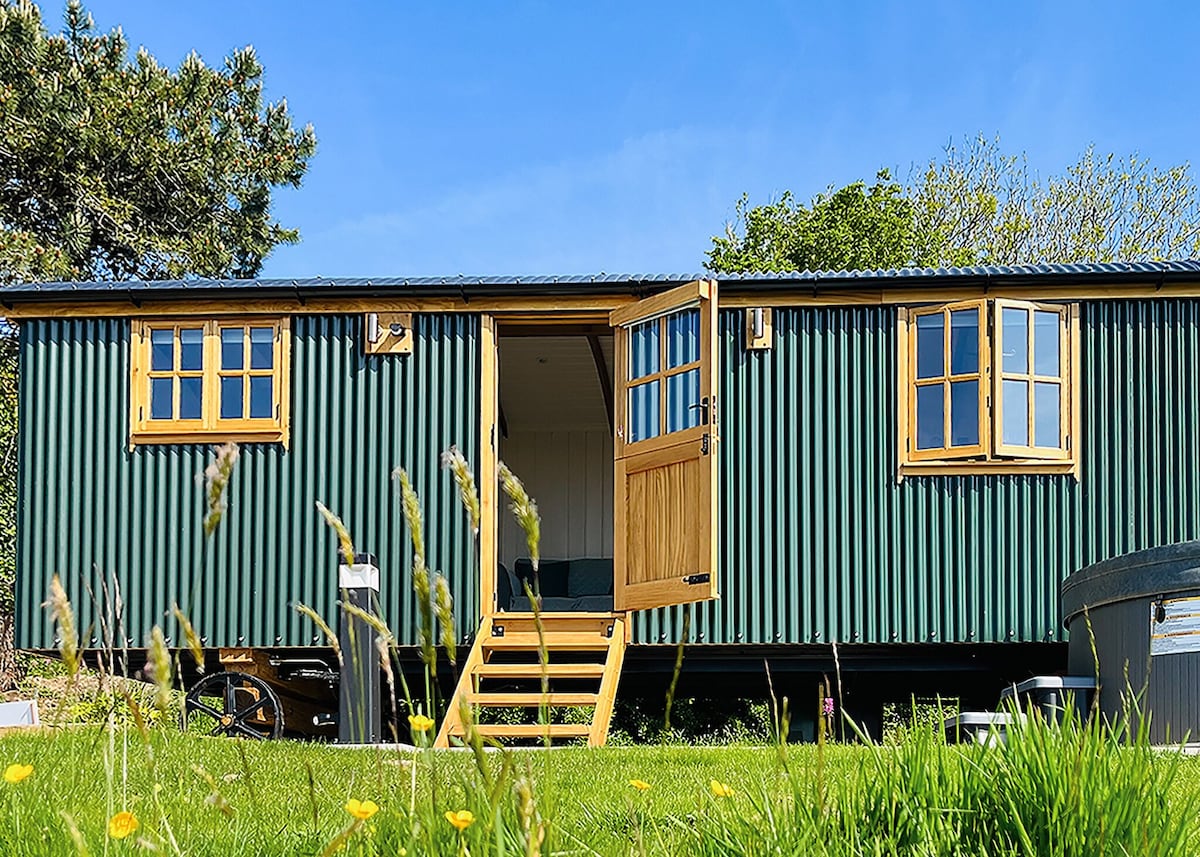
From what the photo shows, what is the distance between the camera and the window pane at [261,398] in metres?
10.0

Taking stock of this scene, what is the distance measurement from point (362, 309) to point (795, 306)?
2609mm

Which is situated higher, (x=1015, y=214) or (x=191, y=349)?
(x=1015, y=214)

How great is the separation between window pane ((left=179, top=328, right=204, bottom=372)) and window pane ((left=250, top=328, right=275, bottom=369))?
30cm

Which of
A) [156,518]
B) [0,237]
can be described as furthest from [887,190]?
→ [156,518]

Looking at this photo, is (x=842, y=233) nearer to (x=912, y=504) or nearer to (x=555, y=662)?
(x=912, y=504)

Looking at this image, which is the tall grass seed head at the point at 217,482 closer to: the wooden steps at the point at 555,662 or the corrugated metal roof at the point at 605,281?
the wooden steps at the point at 555,662

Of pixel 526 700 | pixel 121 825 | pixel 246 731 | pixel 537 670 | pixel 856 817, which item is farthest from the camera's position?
pixel 537 670

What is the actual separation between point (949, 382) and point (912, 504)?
2.45 feet

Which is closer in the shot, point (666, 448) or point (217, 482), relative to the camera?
point (217, 482)

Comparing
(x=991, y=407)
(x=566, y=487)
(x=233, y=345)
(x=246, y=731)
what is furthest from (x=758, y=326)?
(x=566, y=487)

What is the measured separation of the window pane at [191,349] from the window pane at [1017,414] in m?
4.75

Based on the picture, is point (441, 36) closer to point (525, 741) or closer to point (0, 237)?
point (0, 237)

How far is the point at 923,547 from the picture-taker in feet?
31.8

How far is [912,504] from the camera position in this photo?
9703 millimetres
